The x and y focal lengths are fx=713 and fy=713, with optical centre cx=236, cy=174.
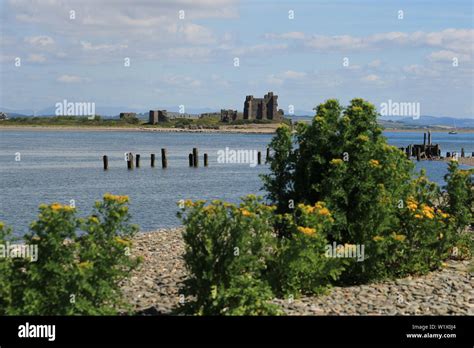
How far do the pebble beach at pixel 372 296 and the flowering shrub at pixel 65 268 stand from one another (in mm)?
1439

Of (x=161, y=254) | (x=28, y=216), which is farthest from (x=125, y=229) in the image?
(x=28, y=216)

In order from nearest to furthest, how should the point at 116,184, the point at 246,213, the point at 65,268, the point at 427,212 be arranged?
1. the point at 65,268
2. the point at 246,213
3. the point at 427,212
4. the point at 116,184

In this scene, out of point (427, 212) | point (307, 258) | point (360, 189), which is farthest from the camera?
point (360, 189)

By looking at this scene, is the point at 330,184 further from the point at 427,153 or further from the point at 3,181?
the point at 427,153

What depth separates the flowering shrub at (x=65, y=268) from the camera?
1015 cm

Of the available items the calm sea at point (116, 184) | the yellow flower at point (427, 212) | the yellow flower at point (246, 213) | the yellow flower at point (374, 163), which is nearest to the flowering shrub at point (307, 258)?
the yellow flower at point (246, 213)

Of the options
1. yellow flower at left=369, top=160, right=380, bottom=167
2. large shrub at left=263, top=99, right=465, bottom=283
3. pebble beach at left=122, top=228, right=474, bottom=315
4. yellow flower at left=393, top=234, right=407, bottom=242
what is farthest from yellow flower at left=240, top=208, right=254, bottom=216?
yellow flower at left=369, top=160, right=380, bottom=167

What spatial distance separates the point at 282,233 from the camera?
53.6ft

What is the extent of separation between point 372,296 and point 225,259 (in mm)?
3730

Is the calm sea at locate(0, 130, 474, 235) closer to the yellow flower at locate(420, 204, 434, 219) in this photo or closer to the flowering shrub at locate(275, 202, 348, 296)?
the yellow flower at locate(420, 204, 434, 219)

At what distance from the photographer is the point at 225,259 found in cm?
1109

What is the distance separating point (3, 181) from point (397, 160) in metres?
41.3

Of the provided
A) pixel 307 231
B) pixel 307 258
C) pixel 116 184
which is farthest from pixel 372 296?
pixel 116 184

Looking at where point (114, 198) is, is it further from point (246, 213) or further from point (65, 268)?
point (246, 213)
